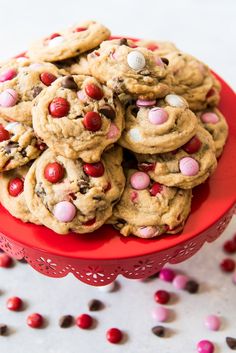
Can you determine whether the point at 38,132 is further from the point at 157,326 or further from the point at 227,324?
the point at 227,324

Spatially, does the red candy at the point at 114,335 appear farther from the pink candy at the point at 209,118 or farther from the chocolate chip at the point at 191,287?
the pink candy at the point at 209,118

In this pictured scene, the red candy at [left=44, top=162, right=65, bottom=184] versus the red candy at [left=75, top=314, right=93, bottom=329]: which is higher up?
the red candy at [left=44, top=162, right=65, bottom=184]

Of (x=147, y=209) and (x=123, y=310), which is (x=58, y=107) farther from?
(x=123, y=310)

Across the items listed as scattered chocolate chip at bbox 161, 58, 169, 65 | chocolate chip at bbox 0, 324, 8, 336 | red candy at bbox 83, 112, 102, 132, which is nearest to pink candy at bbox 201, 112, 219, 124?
scattered chocolate chip at bbox 161, 58, 169, 65

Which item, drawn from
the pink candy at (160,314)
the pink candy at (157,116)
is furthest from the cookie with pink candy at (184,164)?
the pink candy at (160,314)

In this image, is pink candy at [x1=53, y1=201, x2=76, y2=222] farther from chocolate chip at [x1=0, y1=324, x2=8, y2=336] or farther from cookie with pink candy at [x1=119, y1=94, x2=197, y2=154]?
chocolate chip at [x1=0, y1=324, x2=8, y2=336]

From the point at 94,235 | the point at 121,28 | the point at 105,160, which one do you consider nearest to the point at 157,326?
the point at 94,235

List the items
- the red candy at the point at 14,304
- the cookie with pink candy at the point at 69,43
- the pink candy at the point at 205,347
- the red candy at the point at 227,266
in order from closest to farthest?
the cookie with pink candy at the point at 69,43 < the pink candy at the point at 205,347 < the red candy at the point at 14,304 < the red candy at the point at 227,266
